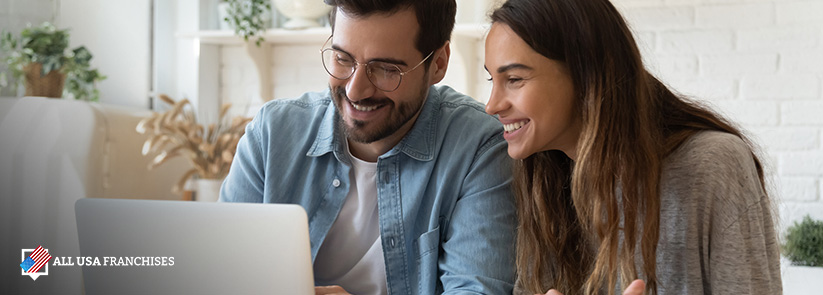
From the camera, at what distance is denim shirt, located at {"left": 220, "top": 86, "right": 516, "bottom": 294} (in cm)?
136

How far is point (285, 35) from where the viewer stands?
8.48 feet

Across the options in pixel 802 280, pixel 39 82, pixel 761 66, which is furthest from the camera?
pixel 761 66

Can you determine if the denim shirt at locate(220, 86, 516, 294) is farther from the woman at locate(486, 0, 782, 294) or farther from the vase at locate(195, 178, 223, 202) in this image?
the vase at locate(195, 178, 223, 202)

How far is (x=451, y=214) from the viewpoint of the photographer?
143cm

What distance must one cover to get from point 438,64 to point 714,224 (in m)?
0.62

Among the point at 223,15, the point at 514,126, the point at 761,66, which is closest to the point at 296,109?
the point at 514,126

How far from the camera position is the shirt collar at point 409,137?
1473 millimetres

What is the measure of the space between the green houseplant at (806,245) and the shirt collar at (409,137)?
111 centimetres

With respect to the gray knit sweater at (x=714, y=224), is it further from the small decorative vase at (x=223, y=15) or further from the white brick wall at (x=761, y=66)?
the small decorative vase at (x=223, y=15)

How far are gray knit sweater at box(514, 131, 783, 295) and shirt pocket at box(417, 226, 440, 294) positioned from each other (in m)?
0.39

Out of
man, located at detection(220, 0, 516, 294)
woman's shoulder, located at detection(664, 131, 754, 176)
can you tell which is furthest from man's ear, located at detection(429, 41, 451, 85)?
woman's shoulder, located at detection(664, 131, 754, 176)

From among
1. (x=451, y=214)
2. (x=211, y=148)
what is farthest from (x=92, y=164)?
(x=451, y=214)

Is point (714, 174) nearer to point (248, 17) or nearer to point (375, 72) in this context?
point (375, 72)

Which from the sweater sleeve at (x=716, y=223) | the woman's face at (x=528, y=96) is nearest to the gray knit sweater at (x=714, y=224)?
the sweater sleeve at (x=716, y=223)
